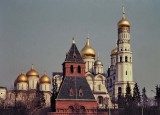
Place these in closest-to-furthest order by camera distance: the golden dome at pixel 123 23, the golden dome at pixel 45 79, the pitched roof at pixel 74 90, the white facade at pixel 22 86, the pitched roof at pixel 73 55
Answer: the pitched roof at pixel 74 90 → the pitched roof at pixel 73 55 → the golden dome at pixel 123 23 → the golden dome at pixel 45 79 → the white facade at pixel 22 86

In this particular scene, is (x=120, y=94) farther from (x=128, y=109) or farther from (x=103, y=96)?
(x=128, y=109)

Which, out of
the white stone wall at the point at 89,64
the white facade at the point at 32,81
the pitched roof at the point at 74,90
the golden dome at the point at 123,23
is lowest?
the pitched roof at the point at 74,90

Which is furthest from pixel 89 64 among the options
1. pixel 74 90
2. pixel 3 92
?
pixel 74 90

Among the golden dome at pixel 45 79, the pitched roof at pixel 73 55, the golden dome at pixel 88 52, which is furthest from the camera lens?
the golden dome at pixel 45 79

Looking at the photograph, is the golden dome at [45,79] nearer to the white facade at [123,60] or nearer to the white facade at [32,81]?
the white facade at [32,81]

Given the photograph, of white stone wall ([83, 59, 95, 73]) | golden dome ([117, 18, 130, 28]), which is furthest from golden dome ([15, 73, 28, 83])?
golden dome ([117, 18, 130, 28])

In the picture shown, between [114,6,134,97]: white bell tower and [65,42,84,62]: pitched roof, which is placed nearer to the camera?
[65,42,84,62]: pitched roof

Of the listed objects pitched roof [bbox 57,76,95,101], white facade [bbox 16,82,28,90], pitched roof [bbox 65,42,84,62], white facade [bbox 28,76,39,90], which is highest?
pitched roof [bbox 65,42,84,62]

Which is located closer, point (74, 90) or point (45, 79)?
point (74, 90)

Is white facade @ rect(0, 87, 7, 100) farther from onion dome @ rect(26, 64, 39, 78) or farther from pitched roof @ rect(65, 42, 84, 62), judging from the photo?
pitched roof @ rect(65, 42, 84, 62)

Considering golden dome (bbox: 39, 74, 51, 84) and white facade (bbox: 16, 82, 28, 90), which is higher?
golden dome (bbox: 39, 74, 51, 84)

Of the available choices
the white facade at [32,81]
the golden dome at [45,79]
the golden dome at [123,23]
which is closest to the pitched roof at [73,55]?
the golden dome at [123,23]

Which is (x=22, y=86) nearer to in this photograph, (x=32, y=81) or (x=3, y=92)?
(x=32, y=81)

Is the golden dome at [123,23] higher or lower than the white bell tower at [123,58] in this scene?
higher
